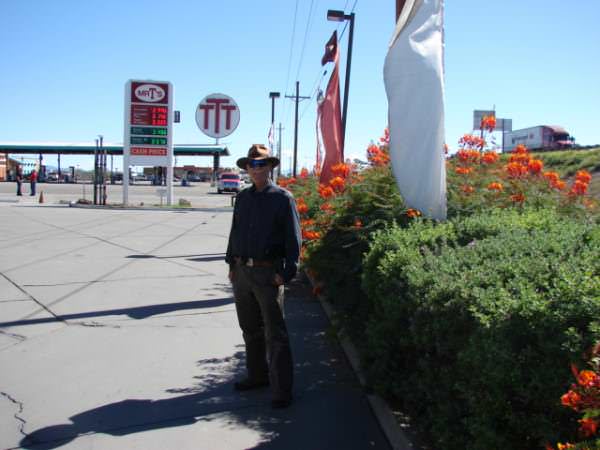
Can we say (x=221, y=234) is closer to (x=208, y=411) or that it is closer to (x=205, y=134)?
(x=205, y=134)

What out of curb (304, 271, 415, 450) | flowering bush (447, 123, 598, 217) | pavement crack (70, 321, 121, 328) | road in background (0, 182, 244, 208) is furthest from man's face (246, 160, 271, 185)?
road in background (0, 182, 244, 208)

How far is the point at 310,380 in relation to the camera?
4969 millimetres

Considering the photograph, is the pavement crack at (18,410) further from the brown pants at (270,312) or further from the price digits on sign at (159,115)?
the price digits on sign at (159,115)

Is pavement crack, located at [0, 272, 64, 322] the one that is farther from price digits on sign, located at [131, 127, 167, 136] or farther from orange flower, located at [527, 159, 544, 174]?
price digits on sign, located at [131, 127, 167, 136]

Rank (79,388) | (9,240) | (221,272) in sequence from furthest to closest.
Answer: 1. (9,240)
2. (221,272)
3. (79,388)

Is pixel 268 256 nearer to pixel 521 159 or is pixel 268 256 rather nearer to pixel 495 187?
pixel 495 187

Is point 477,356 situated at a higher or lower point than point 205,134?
lower

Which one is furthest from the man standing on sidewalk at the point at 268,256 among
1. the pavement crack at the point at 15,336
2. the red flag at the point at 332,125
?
the red flag at the point at 332,125

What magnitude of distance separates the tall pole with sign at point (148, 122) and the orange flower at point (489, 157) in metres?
23.4

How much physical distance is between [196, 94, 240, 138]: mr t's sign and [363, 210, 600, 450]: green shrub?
14.2m


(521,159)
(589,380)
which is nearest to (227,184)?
(521,159)

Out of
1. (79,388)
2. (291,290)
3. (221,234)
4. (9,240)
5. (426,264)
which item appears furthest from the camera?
(221,234)

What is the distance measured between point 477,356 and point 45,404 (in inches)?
131

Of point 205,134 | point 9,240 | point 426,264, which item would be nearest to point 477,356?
point 426,264
